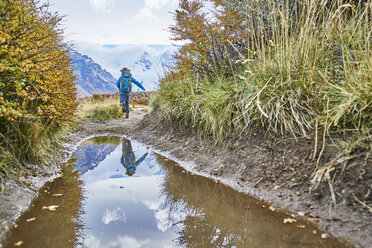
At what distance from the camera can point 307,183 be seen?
2.70m

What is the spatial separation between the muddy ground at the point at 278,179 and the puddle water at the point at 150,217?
15 centimetres

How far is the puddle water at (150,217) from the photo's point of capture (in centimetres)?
214

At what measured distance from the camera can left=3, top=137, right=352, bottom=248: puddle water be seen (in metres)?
2.14

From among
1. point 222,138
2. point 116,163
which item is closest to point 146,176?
point 116,163

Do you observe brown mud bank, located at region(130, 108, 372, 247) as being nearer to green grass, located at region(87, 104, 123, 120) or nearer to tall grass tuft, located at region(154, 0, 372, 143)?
tall grass tuft, located at region(154, 0, 372, 143)

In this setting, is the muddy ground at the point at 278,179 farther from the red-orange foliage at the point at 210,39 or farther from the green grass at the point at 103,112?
the green grass at the point at 103,112

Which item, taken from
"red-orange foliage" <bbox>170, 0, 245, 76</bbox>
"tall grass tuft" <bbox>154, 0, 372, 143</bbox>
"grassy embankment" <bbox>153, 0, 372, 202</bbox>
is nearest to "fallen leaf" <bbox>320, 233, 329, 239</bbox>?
"grassy embankment" <bbox>153, 0, 372, 202</bbox>

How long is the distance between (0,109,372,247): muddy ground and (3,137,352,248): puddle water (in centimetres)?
15

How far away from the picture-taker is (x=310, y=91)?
10.5 ft

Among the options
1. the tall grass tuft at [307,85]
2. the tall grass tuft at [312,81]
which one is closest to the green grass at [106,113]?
the tall grass tuft at [307,85]

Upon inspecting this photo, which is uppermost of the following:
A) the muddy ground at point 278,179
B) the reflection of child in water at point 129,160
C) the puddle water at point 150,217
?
the muddy ground at point 278,179

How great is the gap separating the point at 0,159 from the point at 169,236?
2217 millimetres

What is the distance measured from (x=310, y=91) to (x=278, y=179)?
118 cm

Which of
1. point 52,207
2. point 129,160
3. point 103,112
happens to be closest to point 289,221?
point 52,207
